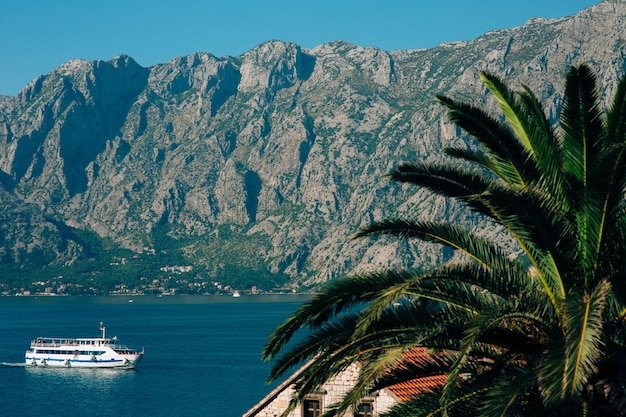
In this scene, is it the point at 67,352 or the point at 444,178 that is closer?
the point at 444,178

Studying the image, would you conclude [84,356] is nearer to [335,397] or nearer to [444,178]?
[335,397]

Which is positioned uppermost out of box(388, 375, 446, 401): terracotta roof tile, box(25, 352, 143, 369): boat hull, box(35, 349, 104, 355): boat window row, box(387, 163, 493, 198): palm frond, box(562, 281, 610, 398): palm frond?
box(35, 349, 104, 355): boat window row

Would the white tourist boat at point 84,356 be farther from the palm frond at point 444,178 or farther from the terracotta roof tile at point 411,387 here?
the palm frond at point 444,178

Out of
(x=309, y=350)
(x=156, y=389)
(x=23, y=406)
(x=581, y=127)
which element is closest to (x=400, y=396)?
(x=309, y=350)

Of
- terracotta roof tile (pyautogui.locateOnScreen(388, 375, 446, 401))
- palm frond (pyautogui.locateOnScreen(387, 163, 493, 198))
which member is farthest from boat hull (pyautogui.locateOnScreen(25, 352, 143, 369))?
palm frond (pyautogui.locateOnScreen(387, 163, 493, 198))

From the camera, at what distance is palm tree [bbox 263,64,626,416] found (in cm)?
1664

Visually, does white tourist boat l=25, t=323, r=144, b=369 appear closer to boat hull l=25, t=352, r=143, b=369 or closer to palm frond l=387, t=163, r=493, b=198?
boat hull l=25, t=352, r=143, b=369

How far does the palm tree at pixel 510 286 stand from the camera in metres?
16.6

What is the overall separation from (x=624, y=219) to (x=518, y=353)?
3.04 meters

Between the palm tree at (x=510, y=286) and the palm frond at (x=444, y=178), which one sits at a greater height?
the palm frond at (x=444, y=178)

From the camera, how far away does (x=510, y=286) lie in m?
18.3

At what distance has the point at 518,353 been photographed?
1822 cm

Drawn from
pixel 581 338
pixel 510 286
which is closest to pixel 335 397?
pixel 510 286

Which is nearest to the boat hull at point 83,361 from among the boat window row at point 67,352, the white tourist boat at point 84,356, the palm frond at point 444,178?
the white tourist boat at point 84,356
